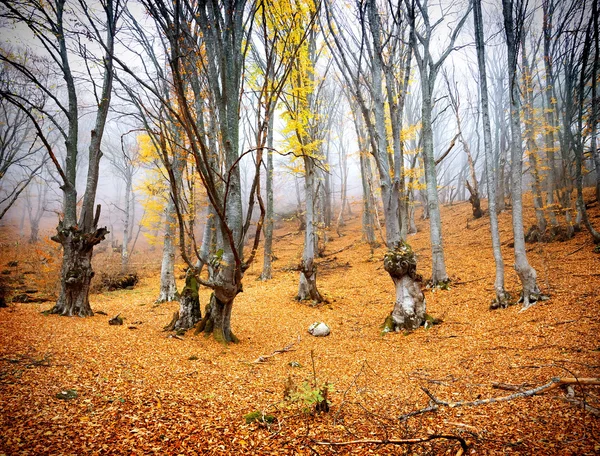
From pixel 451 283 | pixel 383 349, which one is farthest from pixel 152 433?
pixel 451 283

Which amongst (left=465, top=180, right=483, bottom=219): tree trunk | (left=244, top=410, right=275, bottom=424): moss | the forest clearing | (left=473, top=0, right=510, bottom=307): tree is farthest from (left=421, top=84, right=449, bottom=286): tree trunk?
(left=465, top=180, right=483, bottom=219): tree trunk

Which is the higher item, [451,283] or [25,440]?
[25,440]

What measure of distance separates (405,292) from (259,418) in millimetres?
4177

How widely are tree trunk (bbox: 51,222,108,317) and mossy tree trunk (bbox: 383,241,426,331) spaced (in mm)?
6677

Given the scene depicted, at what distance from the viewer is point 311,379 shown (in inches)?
130

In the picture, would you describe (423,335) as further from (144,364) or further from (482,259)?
(482,259)

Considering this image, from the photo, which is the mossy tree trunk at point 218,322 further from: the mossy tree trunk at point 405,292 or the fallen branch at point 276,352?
the mossy tree trunk at point 405,292

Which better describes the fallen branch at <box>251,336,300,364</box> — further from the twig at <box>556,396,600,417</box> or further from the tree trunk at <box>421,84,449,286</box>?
the tree trunk at <box>421,84,449,286</box>

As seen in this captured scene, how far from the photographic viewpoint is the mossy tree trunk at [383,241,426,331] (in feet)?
17.8

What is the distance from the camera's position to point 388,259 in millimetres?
5602

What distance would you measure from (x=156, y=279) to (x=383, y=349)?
13.2 metres

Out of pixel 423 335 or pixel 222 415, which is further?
pixel 423 335

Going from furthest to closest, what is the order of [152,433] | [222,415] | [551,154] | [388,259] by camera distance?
[551,154], [388,259], [222,415], [152,433]

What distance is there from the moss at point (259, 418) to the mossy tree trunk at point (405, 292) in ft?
12.7
